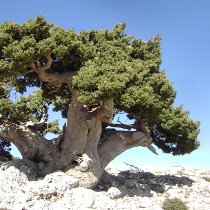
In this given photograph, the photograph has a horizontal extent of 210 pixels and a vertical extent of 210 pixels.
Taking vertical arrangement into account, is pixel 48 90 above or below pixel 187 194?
above

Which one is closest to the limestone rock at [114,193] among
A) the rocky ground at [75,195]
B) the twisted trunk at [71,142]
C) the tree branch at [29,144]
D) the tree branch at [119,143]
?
the rocky ground at [75,195]

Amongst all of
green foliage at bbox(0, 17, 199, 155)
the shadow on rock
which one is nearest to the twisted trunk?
green foliage at bbox(0, 17, 199, 155)

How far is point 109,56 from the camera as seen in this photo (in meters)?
26.5

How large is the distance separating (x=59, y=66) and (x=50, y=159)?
678 cm

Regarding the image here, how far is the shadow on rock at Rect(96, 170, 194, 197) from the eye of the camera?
2879cm

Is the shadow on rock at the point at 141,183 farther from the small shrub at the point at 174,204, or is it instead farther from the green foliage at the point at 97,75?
the green foliage at the point at 97,75

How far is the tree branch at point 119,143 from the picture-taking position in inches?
1168

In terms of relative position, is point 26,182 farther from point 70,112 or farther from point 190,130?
point 190,130

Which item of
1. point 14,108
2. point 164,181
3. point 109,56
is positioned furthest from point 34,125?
point 164,181

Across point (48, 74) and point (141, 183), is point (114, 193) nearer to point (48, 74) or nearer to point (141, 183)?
point (141, 183)

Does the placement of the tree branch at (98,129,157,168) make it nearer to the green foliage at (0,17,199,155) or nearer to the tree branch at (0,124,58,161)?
the green foliage at (0,17,199,155)

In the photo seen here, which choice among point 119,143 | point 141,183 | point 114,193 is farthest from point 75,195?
point 141,183

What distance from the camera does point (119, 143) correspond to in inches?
1193

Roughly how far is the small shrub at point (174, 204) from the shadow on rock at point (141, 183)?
224 cm
